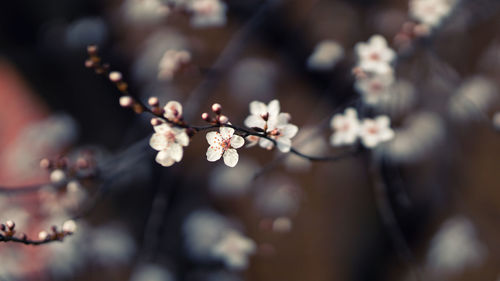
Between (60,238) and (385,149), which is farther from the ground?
(385,149)

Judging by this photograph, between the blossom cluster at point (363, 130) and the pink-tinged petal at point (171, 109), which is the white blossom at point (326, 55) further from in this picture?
the pink-tinged petal at point (171, 109)

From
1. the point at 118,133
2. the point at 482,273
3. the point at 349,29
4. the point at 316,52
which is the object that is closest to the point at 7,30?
the point at 118,133

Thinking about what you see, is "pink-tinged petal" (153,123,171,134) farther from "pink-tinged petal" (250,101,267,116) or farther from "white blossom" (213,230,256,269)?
"white blossom" (213,230,256,269)

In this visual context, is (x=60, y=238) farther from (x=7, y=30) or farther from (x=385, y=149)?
(x=7, y=30)

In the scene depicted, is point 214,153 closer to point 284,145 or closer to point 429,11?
point 284,145

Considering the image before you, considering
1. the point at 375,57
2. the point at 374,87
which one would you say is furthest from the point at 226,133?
the point at 374,87

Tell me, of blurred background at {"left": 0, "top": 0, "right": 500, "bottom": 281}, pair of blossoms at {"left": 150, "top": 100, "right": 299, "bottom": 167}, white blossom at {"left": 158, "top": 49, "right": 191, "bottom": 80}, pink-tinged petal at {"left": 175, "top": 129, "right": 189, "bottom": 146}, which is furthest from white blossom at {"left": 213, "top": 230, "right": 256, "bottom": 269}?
pink-tinged petal at {"left": 175, "top": 129, "right": 189, "bottom": 146}

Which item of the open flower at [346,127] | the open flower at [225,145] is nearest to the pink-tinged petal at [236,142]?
the open flower at [225,145]
